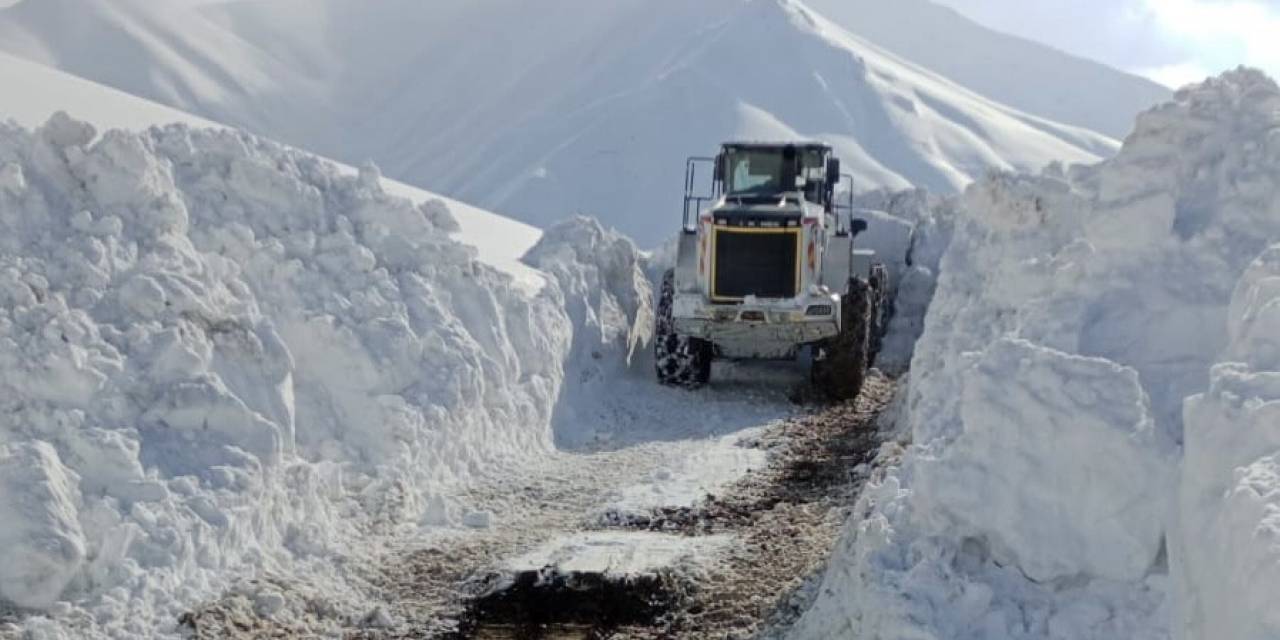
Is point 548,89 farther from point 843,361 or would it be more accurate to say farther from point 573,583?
point 573,583

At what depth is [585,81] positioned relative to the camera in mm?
62625

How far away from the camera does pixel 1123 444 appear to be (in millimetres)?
6672

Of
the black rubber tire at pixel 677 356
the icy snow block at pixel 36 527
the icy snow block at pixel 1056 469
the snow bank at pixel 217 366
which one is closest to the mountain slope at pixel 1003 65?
the black rubber tire at pixel 677 356

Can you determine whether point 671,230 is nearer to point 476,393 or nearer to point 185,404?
point 476,393

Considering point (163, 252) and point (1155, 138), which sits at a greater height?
point (1155, 138)

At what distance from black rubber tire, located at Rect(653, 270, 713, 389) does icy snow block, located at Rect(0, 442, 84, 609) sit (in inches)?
329

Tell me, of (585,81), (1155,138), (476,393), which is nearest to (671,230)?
(585,81)

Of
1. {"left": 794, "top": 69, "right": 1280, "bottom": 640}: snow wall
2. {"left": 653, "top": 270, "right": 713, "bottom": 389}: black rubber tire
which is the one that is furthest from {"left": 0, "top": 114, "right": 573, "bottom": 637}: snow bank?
{"left": 794, "top": 69, "right": 1280, "bottom": 640}: snow wall

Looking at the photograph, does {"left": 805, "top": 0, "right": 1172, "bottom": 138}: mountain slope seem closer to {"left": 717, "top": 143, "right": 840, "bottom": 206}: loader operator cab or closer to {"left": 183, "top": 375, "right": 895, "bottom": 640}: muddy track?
{"left": 717, "top": 143, "right": 840, "bottom": 206}: loader operator cab

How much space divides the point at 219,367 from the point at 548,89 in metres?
57.6

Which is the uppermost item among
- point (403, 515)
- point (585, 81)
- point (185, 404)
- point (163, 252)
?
point (585, 81)

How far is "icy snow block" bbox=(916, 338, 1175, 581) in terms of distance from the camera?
21.5ft

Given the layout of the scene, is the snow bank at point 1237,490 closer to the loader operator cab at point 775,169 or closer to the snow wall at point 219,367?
the snow wall at point 219,367

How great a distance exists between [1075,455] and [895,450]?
428 cm
